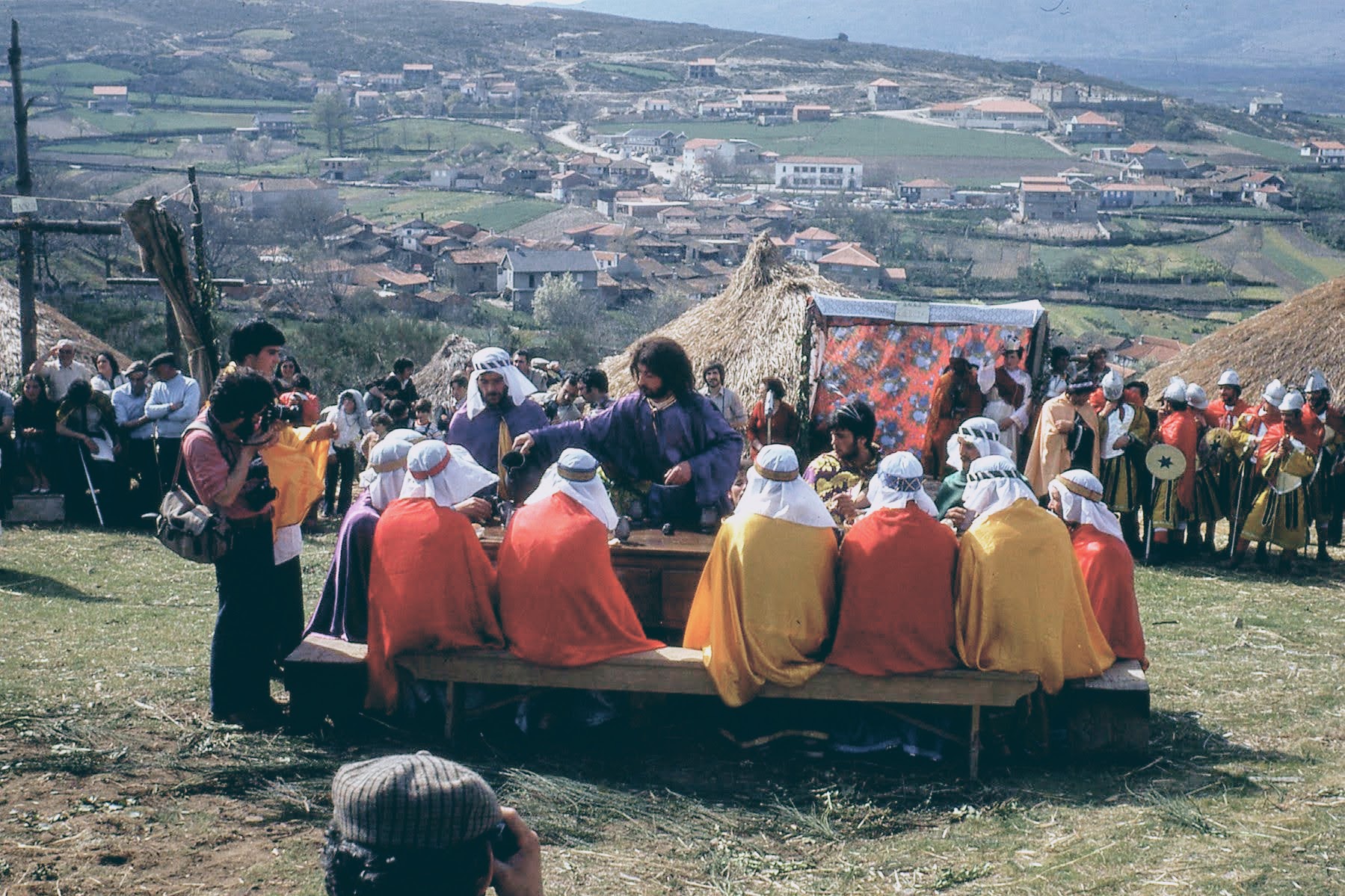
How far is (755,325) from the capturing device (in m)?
15.3

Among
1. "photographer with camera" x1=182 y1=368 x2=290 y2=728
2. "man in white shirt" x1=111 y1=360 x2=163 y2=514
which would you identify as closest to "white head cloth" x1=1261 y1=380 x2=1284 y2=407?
"photographer with camera" x1=182 y1=368 x2=290 y2=728

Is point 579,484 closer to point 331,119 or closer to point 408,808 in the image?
point 408,808

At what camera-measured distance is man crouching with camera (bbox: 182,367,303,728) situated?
6070 millimetres

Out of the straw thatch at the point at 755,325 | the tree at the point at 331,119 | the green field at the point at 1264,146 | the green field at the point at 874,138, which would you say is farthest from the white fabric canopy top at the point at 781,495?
the green field at the point at 1264,146

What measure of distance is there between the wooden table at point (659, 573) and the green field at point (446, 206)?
7594 centimetres

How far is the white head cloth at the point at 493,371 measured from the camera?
27.9 feet

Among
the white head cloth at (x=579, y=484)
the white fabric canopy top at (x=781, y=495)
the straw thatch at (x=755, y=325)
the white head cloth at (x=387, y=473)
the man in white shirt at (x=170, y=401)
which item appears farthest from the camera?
the straw thatch at (x=755, y=325)

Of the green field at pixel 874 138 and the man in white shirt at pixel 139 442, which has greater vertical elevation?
the green field at pixel 874 138

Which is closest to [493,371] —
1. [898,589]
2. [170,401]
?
[898,589]

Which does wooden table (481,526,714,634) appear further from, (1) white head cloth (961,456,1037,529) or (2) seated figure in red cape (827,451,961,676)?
(1) white head cloth (961,456,1037,529)

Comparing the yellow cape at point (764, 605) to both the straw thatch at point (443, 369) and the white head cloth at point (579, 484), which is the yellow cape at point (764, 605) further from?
the straw thatch at point (443, 369)

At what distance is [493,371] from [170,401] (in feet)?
16.0

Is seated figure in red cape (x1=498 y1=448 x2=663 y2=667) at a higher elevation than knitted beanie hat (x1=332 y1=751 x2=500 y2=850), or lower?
lower

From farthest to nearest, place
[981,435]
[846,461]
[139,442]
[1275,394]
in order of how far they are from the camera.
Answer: [139,442], [1275,394], [846,461], [981,435]
